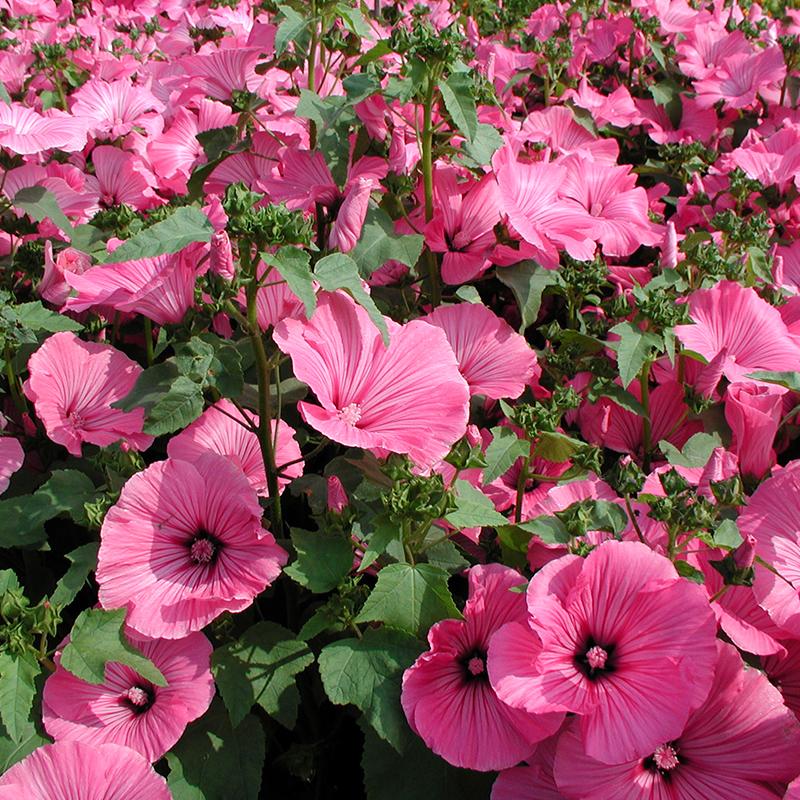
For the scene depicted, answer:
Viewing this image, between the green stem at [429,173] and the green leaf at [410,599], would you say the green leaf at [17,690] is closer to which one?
the green leaf at [410,599]

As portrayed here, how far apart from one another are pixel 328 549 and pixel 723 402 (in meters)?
0.91

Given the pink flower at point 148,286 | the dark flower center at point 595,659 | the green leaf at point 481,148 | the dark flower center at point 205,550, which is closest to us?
the dark flower center at point 595,659

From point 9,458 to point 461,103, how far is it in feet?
3.33

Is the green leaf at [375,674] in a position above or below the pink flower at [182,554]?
below

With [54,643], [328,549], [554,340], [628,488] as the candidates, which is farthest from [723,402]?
[54,643]

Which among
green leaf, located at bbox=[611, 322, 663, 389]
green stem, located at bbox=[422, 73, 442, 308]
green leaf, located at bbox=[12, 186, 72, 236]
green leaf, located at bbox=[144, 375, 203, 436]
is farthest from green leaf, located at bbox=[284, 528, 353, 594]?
green leaf, located at bbox=[12, 186, 72, 236]

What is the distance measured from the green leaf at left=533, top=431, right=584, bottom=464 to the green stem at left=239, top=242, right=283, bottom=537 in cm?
46

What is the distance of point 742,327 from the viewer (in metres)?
1.76

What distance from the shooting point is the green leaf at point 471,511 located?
126cm

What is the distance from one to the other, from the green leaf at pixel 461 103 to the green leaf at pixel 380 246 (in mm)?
226

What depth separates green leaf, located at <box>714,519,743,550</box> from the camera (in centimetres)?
124

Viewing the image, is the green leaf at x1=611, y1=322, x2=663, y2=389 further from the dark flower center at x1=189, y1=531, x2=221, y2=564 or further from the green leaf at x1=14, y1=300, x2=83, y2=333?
the green leaf at x1=14, y1=300, x2=83, y2=333

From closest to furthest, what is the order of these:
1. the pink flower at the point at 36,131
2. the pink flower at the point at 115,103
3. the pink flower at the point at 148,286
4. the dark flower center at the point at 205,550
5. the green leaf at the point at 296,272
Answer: the green leaf at the point at 296,272 < the dark flower center at the point at 205,550 < the pink flower at the point at 148,286 < the pink flower at the point at 36,131 < the pink flower at the point at 115,103

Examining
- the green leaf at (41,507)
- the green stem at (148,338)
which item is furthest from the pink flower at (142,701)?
the green stem at (148,338)
